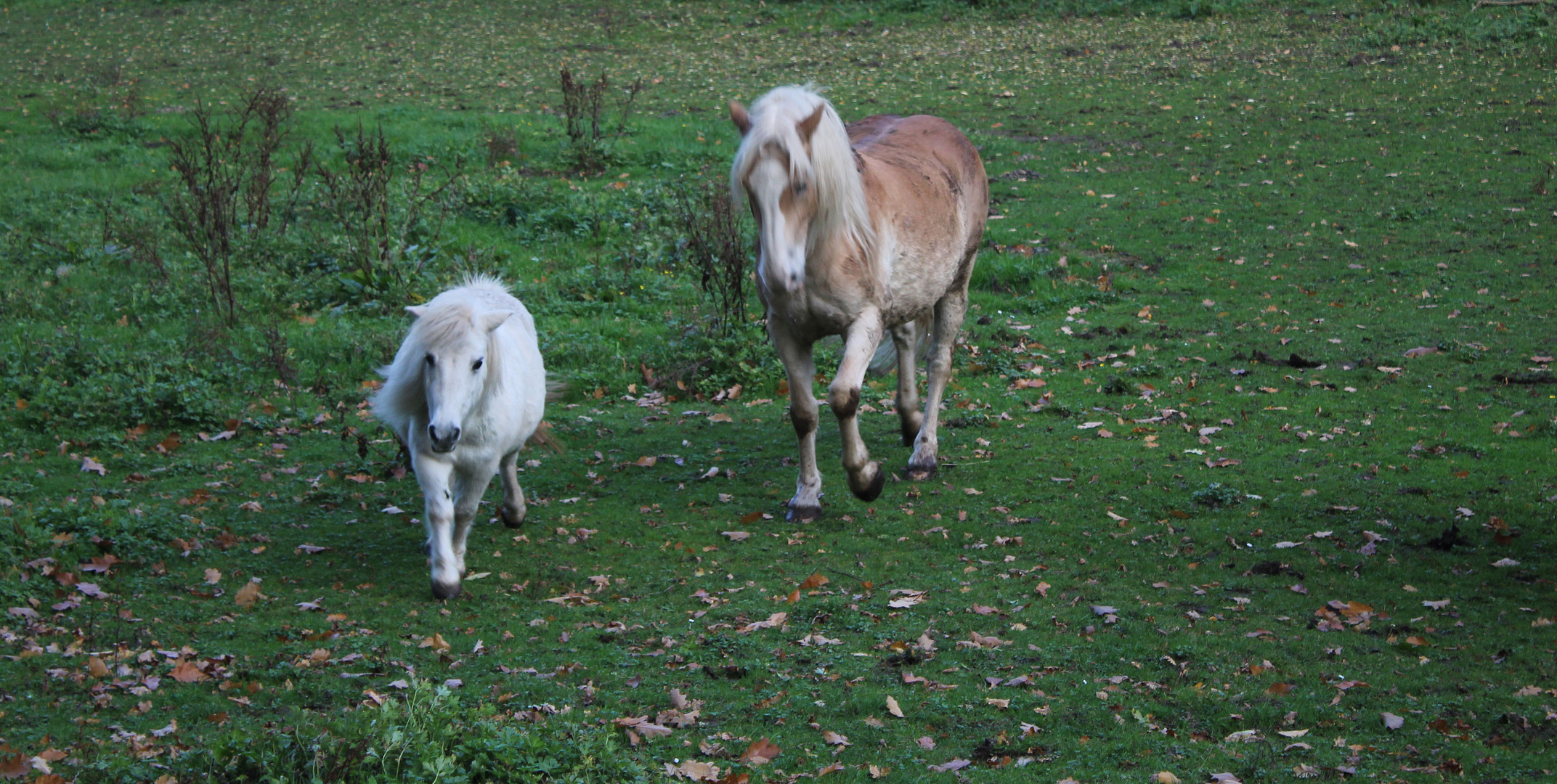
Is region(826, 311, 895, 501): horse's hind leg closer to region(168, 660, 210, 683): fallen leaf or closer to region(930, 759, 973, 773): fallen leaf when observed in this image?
region(930, 759, 973, 773): fallen leaf

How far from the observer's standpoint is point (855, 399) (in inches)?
259

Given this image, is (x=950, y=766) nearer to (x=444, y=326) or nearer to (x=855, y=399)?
(x=855, y=399)

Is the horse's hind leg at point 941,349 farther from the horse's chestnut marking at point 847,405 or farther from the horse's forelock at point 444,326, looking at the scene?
the horse's forelock at point 444,326

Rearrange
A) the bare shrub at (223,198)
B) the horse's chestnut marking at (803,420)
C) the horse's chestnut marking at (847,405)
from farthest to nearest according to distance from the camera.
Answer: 1. the bare shrub at (223,198)
2. the horse's chestnut marking at (803,420)
3. the horse's chestnut marking at (847,405)

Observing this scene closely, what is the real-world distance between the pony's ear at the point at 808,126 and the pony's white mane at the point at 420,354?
190 cm

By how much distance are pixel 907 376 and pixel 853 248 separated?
1.64 m

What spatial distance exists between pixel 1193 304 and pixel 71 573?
Result: 969cm

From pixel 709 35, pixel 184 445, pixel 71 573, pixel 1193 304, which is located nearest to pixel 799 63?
→ pixel 709 35

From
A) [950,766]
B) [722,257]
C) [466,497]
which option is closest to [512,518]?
[466,497]

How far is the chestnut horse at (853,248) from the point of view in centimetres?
609

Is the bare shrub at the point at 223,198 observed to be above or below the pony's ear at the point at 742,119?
below

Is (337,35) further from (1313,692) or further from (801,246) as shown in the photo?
(1313,692)

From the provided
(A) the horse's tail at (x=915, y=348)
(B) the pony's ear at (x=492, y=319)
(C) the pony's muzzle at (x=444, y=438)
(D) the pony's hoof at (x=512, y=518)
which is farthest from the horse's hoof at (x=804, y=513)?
(C) the pony's muzzle at (x=444, y=438)

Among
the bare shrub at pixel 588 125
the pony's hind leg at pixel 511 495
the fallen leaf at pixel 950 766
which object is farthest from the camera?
the bare shrub at pixel 588 125
